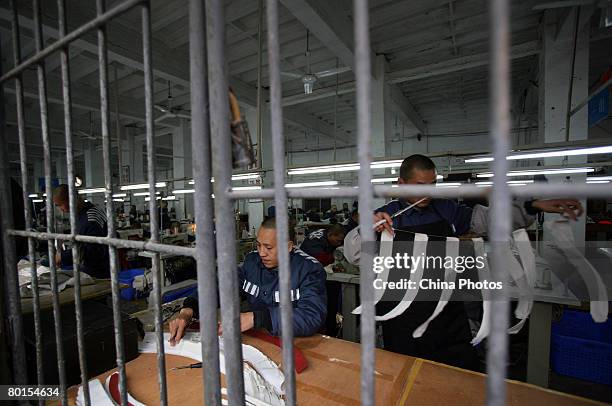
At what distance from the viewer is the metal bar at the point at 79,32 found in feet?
2.60

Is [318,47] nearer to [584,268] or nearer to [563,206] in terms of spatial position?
[584,268]

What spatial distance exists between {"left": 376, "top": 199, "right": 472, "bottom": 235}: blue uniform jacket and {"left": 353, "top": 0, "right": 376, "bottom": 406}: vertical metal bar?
153cm

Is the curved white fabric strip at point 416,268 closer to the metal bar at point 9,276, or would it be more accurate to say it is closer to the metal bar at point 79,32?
the metal bar at point 79,32

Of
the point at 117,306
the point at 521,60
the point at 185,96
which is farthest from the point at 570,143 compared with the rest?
the point at 185,96

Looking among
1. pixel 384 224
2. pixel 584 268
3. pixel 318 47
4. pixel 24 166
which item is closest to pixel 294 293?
pixel 384 224

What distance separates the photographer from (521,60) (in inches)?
235

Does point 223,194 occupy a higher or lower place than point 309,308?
higher

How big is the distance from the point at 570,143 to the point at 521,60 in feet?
15.2

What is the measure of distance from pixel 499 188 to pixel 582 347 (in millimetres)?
3548

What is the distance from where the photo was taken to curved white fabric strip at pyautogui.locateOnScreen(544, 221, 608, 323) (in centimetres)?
135


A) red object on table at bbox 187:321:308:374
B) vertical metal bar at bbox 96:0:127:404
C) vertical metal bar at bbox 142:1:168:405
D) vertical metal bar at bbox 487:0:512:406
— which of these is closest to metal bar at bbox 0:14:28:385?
red object on table at bbox 187:321:308:374

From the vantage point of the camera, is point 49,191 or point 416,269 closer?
point 49,191

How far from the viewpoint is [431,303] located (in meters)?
1.90

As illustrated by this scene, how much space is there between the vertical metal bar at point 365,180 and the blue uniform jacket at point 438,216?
5.02ft
